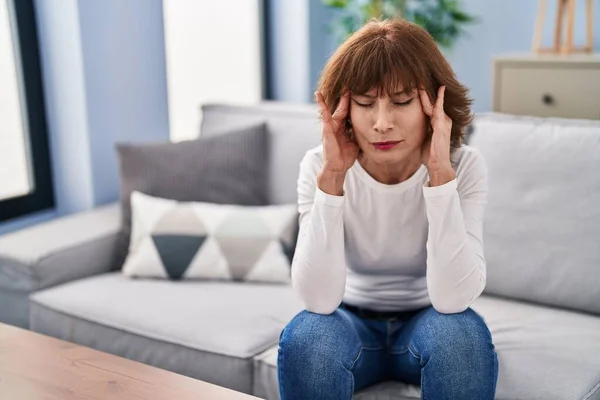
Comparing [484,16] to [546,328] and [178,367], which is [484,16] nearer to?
[546,328]

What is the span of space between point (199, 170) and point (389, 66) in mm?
935

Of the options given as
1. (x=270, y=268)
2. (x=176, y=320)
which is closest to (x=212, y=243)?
(x=270, y=268)

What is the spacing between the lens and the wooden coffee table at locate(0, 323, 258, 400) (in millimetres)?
1246

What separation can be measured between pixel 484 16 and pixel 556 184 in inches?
74.5

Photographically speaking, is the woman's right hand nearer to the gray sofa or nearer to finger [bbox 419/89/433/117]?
finger [bbox 419/89/433/117]

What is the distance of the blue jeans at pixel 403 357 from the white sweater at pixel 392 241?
0.15 ft

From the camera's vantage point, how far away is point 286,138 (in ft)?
7.19

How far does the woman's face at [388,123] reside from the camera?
1334 mm

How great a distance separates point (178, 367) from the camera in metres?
1.66

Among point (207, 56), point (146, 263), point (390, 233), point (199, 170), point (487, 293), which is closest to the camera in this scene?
point (390, 233)

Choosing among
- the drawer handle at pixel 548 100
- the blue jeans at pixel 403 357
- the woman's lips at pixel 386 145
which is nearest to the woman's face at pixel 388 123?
the woman's lips at pixel 386 145

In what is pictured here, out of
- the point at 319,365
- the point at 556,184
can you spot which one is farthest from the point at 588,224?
the point at 319,365

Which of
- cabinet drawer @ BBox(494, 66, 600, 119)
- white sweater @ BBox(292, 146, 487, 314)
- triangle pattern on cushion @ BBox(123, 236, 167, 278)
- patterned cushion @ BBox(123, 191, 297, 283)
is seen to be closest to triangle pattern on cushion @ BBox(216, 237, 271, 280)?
patterned cushion @ BBox(123, 191, 297, 283)

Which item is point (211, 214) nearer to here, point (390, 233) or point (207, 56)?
point (390, 233)
